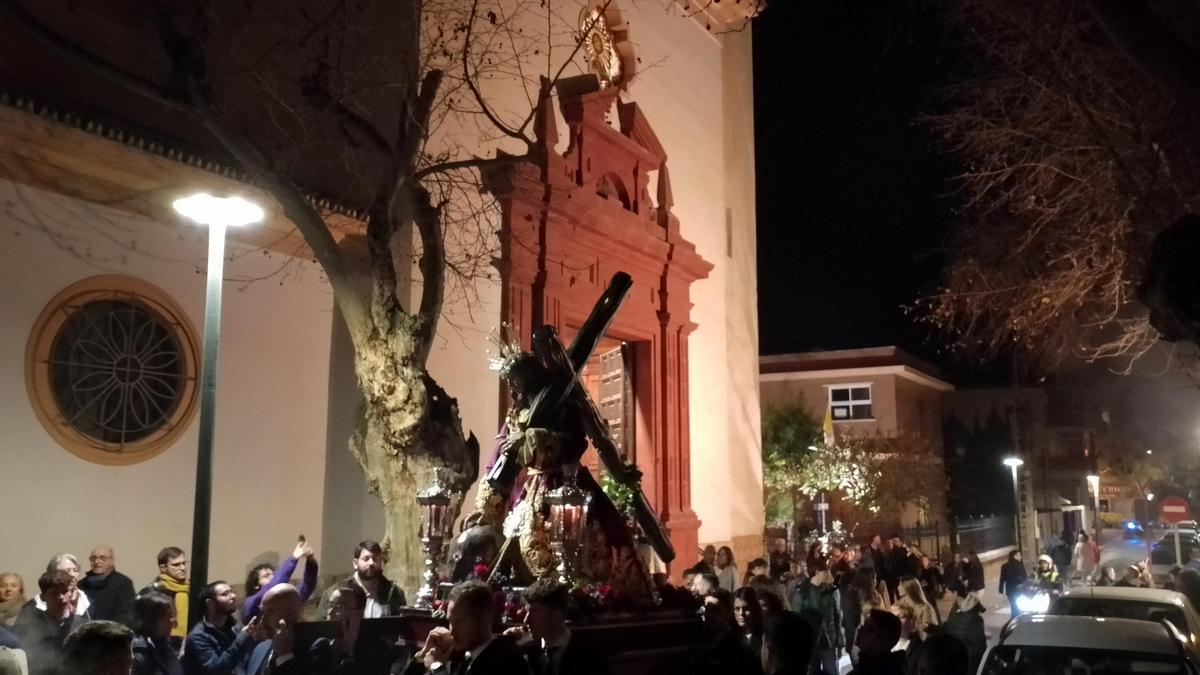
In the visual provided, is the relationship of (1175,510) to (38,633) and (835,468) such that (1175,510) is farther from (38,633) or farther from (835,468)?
(38,633)

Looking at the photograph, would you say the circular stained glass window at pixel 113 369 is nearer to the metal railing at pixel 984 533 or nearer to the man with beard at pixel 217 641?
the man with beard at pixel 217 641

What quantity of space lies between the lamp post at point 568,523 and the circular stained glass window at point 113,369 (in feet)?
17.5

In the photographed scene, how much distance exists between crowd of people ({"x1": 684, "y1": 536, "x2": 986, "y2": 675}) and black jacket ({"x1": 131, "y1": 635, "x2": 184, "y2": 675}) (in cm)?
288

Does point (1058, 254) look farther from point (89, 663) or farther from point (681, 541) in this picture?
point (89, 663)

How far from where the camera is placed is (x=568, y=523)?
7.34m

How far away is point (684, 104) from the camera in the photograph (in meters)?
19.7

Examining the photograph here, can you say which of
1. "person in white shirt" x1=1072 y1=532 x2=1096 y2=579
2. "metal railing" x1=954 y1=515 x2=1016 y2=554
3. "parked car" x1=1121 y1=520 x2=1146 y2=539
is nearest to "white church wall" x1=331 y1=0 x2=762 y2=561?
"person in white shirt" x1=1072 y1=532 x2=1096 y2=579

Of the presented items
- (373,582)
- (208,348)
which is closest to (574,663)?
(373,582)

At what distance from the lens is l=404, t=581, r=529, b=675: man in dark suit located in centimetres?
427

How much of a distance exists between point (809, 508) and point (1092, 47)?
23.2 metres

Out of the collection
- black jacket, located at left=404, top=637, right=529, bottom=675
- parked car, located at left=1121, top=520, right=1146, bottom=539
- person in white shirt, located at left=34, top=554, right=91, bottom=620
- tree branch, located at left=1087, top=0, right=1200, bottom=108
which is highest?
tree branch, located at left=1087, top=0, right=1200, bottom=108

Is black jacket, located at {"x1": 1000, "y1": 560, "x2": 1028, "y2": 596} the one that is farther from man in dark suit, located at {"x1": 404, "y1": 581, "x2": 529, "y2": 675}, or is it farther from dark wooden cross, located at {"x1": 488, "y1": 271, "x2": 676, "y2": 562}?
man in dark suit, located at {"x1": 404, "y1": 581, "x2": 529, "y2": 675}

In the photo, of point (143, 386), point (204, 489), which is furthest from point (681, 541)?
point (204, 489)

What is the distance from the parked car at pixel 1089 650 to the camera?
6.91 m
